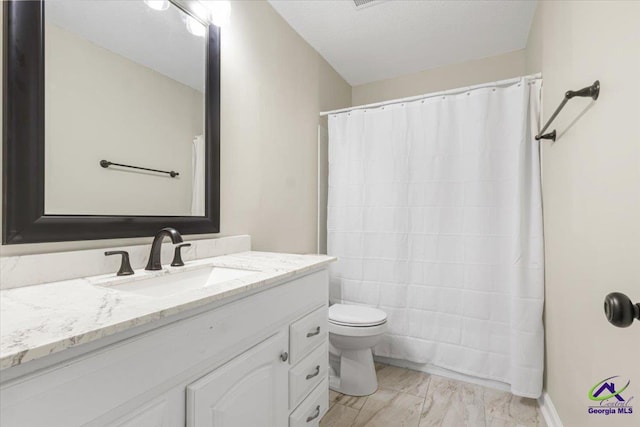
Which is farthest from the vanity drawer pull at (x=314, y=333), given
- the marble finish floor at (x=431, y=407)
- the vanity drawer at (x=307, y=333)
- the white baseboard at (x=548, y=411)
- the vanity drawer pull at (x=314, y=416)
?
the white baseboard at (x=548, y=411)

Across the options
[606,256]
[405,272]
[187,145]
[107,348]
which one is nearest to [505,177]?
[405,272]

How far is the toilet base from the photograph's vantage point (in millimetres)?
1852

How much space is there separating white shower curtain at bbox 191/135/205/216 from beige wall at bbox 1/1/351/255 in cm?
13

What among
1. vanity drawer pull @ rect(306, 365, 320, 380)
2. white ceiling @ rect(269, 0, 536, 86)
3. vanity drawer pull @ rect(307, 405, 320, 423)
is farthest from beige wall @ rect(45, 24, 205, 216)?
white ceiling @ rect(269, 0, 536, 86)

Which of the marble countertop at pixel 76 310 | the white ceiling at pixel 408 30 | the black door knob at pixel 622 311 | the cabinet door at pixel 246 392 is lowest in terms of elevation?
the cabinet door at pixel 246 392

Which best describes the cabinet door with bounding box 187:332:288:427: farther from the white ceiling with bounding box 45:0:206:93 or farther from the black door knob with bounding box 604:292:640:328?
the white ceiling with bounding box 45:0:206:93

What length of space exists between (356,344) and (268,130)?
1399mm

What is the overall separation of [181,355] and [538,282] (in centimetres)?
184

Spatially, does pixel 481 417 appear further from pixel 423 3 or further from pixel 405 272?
pixel 423 3

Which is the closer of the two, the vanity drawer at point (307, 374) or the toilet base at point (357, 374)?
the vanity drawer at point (307, 374)

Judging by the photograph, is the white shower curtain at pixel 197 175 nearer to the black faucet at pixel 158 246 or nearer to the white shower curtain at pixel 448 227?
the black faucet at pixel 158 246

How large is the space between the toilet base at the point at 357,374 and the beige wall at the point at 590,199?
93 centimetres

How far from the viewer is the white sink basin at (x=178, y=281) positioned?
39.3 inches

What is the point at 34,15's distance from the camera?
35.3 inches
